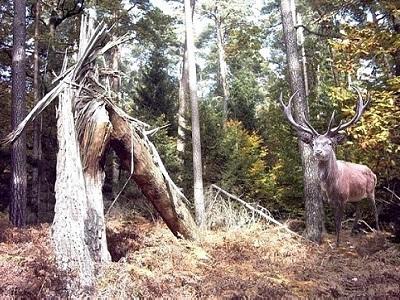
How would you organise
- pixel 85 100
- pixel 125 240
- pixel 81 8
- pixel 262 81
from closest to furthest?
1. pixel 85 100
2. pixel 125 240
3. pixel 81 8
4. pixel 262 81

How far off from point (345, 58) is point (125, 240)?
21.2 ft

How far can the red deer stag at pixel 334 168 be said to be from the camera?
26.5 ft

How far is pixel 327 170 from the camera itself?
327 inches

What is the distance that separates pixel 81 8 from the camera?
15.9 metres

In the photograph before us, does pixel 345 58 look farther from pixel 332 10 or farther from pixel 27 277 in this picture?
pixel 27 277

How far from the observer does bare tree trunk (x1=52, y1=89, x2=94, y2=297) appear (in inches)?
205

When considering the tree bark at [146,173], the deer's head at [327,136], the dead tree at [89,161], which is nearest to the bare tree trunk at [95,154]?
the dead tree at [89,161]

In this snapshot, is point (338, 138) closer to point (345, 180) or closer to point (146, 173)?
point (345, 180)

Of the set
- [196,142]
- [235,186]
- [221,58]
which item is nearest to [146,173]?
[196,142]

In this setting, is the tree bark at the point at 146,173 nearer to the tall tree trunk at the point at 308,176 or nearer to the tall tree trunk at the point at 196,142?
the tall tree trunk at the point at 196,142

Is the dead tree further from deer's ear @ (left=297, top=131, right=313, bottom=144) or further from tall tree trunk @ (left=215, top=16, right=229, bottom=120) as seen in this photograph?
tall tree trunk @ (left=215, top=16, right=229, bottom=120)

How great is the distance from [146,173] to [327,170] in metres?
3.48

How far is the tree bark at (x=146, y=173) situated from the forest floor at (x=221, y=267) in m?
0.39

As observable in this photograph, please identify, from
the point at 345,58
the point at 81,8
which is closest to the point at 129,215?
the point at 345,58
